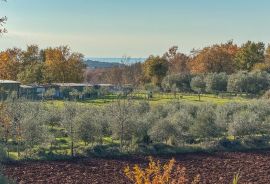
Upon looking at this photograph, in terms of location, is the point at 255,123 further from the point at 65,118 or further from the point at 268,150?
the point at 65,118

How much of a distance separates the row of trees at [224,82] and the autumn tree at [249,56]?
14564mm

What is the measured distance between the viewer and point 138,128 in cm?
3484

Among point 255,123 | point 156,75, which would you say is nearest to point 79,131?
point 255,123

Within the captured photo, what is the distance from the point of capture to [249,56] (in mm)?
91125

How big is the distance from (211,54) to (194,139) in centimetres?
5535

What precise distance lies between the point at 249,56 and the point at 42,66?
1614 inches

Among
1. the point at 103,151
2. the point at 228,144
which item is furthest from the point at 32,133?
the point at 228,144

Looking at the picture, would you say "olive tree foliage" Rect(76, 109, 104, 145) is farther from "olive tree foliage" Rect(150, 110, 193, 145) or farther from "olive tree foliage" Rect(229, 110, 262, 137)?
"olive tree foliage" Rect(229, 110, 262, 137)

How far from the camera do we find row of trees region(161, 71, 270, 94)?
2820 inches

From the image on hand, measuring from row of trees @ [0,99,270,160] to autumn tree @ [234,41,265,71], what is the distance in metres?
50.6

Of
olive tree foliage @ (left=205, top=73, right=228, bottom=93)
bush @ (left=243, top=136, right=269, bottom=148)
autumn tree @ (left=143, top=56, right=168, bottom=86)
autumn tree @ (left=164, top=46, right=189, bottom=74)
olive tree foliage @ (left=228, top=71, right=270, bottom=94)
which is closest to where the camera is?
bush @ (left=243, top=136, right=269, bottom=148)

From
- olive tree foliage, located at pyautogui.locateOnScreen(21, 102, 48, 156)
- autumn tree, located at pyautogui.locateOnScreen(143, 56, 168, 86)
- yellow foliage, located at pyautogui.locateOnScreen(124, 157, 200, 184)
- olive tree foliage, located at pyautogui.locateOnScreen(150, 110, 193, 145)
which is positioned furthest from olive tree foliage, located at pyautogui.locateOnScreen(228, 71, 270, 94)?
yellow foliage, located at pyautogui.locateOnScreen(124, 157, 200, 184)

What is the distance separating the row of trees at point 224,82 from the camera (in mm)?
71625

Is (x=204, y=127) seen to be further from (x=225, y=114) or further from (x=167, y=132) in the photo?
(x=225, y=114)
